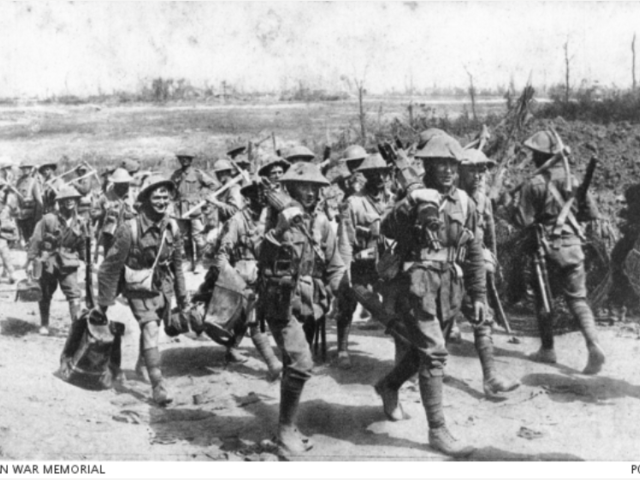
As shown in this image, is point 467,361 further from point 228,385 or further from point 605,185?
point 605,185

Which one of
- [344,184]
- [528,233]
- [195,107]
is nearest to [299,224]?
[528,233]

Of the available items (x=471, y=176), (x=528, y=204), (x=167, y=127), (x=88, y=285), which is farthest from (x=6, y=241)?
(x=167, y=127)

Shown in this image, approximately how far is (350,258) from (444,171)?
7.19ft

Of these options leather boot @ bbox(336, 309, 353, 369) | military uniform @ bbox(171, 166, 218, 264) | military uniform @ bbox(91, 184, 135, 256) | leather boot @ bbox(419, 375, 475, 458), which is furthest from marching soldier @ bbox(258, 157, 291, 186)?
military uniform @ bbox(171, 166, 218, 264)

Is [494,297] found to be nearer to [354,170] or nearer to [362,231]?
[362,231]

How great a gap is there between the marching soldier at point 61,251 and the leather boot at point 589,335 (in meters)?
5.77

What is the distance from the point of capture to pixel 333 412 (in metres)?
5.86

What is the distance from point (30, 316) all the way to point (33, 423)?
4.71 m

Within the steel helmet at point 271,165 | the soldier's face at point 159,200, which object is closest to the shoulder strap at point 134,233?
the soldier's face at point 159,200

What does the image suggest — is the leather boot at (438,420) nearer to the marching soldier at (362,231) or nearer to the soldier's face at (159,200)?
the marching soldier at (362,231)

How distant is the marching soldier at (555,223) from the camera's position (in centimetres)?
654

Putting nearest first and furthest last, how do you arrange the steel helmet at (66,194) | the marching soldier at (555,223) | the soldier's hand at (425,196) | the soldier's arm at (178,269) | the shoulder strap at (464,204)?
the soldier's hand at (425,196) → the shoulder strap at (464,204) → the soldier's arm at (178,269) → the marching soldier at (555,223) → the steel helmet at (66,194)

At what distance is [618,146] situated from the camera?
13.6 metres

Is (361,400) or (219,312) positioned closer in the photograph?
(361,400)
